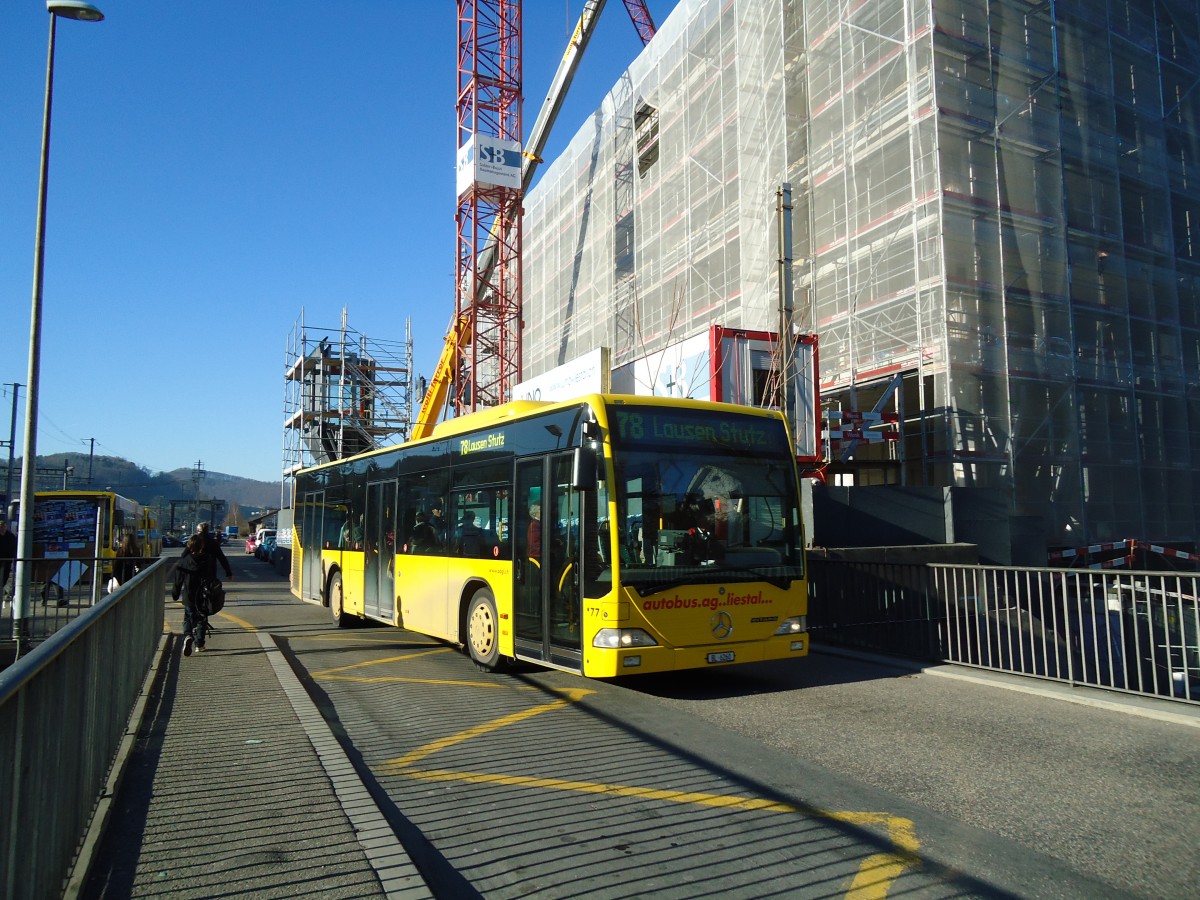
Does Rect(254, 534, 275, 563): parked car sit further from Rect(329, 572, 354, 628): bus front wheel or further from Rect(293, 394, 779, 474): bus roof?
Rect(293, 394, 779, 474): bus roof

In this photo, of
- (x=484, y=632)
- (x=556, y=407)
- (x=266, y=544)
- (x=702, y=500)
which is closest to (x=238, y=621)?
(x=484, y=632)

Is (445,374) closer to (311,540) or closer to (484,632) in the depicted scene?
(311,540)

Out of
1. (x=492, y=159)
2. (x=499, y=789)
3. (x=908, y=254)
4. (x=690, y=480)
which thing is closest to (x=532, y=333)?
(x=492, y=159)

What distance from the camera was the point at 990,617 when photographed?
9.50 m

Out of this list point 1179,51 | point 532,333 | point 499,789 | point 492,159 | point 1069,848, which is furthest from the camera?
point 532,333

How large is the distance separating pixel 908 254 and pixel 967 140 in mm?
2849

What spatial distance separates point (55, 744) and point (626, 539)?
4.65 meters

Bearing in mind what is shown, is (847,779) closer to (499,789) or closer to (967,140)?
(499,789)

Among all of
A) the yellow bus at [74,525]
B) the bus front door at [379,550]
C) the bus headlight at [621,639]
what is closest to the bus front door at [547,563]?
the bus headlight at [621,639]

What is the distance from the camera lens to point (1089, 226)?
69.5 feet

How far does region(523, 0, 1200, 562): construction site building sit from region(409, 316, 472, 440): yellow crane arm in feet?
52.1

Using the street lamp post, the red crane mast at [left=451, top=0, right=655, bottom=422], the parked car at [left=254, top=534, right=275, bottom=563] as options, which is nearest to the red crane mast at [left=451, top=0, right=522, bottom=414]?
the red crane mast at [left=451, top=0, right=655, bottom=422]

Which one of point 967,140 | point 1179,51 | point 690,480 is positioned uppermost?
point 1179,51

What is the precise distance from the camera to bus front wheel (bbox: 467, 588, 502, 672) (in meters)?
9.21
